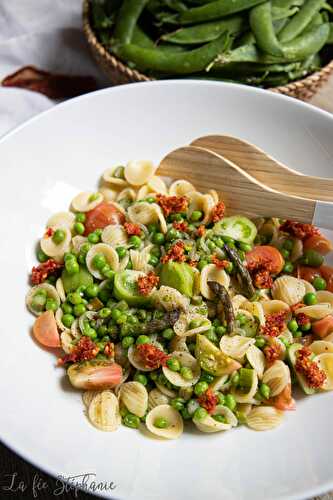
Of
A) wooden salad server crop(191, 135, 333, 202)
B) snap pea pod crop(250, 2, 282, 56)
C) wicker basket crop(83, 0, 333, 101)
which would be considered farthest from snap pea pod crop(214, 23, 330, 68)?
wooden salad server crop(191, 135, 333, 202)

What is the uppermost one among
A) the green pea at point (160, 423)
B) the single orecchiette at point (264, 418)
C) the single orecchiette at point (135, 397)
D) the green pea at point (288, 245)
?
the green pea at point (288, 245)

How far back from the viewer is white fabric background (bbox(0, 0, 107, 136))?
4.95 metres

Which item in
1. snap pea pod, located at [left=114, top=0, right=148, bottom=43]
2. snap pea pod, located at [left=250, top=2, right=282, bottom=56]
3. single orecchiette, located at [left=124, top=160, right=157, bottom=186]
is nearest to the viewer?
single orecchiette, located at [left=124, top=160, right=157, bottom=186]

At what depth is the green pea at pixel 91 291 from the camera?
3.16 meters

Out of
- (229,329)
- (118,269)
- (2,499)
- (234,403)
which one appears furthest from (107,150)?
(2,499)

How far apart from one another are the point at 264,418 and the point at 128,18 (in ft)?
10.4

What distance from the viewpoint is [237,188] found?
11.3ft

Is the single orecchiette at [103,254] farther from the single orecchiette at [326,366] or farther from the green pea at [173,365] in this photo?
the single orecchiette at [326,366]

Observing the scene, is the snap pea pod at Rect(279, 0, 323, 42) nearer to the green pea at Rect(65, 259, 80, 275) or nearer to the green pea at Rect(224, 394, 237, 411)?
the green pea at Rect(65, 259, 80, 275)

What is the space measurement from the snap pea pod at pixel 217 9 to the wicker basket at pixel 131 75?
0.58 m

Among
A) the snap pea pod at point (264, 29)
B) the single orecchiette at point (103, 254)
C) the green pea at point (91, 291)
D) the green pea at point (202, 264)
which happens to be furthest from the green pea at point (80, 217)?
the snap pea pod at point (264, 29)

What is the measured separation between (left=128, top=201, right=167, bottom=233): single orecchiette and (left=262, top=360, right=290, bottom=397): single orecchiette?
1.05 metres

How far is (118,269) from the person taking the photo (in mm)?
3248

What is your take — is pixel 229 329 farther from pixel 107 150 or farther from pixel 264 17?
pixel 264 17
